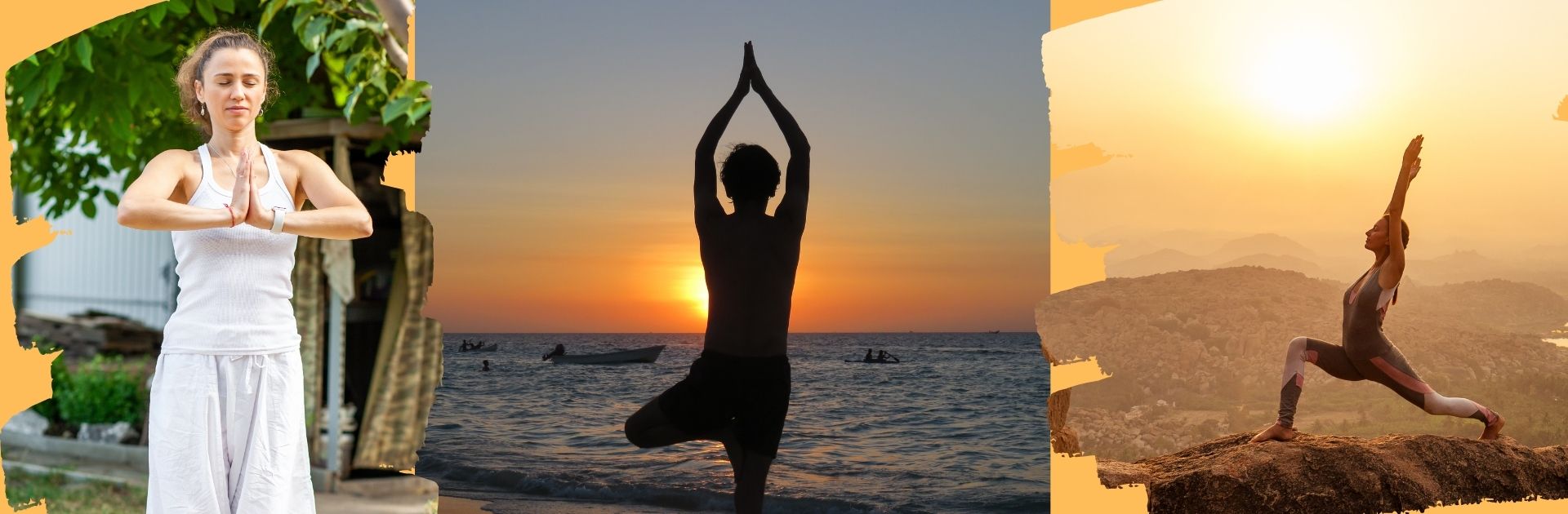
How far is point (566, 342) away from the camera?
376 cm

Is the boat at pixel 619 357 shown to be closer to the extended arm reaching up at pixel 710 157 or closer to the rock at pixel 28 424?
the extended arm reaching up at pixel 710 157

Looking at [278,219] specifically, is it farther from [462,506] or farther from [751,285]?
[462,506]

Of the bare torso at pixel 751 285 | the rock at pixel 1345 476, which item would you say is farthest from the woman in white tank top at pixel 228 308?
the rock at pixel 1345 476

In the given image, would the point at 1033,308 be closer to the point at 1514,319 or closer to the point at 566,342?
the point at 566,342

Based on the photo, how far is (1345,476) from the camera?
206 inches

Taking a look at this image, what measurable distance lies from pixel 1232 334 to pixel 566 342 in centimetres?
441

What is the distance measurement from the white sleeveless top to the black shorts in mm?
1425

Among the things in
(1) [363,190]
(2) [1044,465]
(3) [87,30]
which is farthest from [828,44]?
(3) [87,30]

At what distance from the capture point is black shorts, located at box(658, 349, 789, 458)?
331 centimetres

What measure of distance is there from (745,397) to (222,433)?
1.52 meters

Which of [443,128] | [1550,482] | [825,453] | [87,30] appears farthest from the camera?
[1550,482]

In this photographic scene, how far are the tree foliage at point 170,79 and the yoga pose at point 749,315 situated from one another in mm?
1520

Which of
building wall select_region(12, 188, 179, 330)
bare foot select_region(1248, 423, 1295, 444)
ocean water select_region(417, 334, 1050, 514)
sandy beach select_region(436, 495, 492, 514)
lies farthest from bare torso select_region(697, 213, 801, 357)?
building wall select_region(12, 188, 179, 330)

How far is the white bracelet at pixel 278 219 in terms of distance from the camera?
2.04 meters
